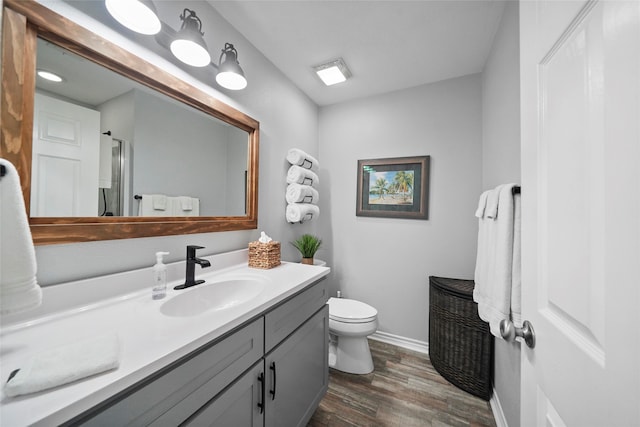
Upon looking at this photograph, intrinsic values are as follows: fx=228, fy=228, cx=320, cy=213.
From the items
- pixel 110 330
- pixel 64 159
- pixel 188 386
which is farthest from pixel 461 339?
pixel 64 159

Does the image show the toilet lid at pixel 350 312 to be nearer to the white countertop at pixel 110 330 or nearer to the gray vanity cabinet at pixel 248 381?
the gray vanity cabinet at pixel 248 381

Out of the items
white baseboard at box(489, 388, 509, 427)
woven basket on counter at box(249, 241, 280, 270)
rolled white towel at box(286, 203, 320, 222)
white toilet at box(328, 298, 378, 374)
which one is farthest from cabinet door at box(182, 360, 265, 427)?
white baseboard at box(489, 388, 509, 427)

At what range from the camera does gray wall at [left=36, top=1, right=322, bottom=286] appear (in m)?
0.86

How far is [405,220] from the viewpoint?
7.22ft

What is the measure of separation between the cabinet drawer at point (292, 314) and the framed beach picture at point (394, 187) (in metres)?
1.16

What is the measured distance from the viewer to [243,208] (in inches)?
63.1

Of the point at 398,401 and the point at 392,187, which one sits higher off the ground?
the point at 392,187

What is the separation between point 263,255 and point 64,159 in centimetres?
96

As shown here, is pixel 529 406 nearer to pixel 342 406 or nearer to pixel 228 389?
pixel 228 389

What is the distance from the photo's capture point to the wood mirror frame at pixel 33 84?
2.36 ft

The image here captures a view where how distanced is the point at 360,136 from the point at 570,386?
7.42ft

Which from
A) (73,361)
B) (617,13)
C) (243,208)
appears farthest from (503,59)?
(73,361)

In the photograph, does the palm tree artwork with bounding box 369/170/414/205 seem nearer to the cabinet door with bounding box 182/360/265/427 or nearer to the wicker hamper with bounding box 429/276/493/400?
the wicker hamper with bounding box 429/276/493/400

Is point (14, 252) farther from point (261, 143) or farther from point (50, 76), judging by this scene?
point (261, 143)
